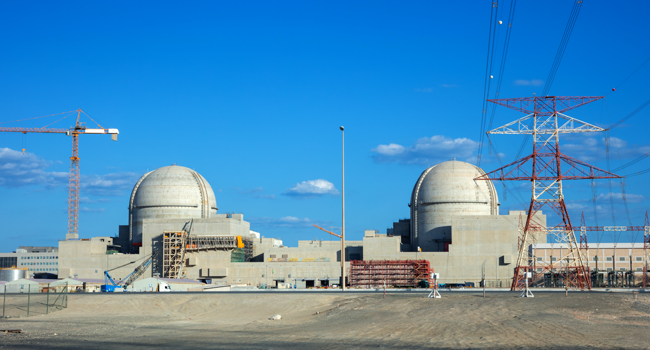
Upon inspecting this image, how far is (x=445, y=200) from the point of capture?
3656 inches

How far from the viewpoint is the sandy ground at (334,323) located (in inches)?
989

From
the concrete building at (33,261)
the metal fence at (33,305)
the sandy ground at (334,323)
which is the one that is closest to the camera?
the sandy ground at (334,323)

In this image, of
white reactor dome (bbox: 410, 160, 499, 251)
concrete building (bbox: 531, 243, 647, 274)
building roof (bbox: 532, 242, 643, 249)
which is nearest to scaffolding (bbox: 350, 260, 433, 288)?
white reactor dome (bbox: 410, 160, 499, 251)

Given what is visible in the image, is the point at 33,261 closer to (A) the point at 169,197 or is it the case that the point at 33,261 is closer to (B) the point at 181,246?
(A) the point at 169,197

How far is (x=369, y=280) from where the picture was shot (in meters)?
85.2

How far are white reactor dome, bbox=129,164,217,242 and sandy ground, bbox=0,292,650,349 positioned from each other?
4736 centimetres

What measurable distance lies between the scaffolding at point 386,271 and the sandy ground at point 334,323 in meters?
34.6

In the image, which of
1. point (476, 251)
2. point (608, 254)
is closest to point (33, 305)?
point (476, 251)

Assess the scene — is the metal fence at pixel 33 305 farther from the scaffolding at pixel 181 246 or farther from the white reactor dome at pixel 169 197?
the white reactor dome at pixel 169 197

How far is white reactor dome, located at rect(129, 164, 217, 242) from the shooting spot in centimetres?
9788

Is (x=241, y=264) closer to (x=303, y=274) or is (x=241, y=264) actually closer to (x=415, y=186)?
(x=303, y=274)

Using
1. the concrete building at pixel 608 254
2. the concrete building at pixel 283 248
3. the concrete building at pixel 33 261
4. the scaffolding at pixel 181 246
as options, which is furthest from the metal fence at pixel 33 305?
the concrete building at pixel 33 261

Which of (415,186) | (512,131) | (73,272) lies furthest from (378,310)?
(73,272)

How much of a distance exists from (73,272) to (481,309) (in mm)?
74002
